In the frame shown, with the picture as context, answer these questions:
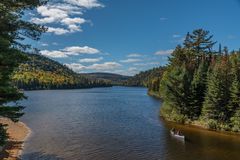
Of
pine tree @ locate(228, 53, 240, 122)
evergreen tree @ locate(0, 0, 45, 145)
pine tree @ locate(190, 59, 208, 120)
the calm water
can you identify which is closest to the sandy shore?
the calm water

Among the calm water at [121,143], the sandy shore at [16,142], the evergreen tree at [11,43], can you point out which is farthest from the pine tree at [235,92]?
the evergreen tree at [11,43]

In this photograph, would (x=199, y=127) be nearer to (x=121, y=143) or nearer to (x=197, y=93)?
(x=197, y=93)

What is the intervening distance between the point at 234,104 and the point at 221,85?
12.9 ft

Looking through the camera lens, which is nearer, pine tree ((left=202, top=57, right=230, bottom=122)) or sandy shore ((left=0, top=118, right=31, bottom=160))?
sandy shore ((left=0, top=118, right=31, bottom=160))

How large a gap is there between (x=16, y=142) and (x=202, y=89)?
3734 cm

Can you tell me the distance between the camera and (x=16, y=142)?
141ft

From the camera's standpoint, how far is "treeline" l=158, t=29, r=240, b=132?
2089 inches

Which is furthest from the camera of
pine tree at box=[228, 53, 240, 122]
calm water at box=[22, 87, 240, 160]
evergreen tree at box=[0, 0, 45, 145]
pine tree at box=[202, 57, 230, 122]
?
pine tree at box=[202, 57, 230, 122]

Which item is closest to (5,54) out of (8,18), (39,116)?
(8,18)

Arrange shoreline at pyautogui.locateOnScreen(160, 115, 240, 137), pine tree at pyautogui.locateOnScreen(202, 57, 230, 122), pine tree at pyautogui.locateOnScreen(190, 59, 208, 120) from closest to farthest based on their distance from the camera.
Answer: shoreline at pyautogui.locateOnScreen(160, 115, 240, 137)
pine tree at pyautogui.locateOnScreen(202, 57, 230, 122)
pine tree at pyautogui.locateOnScreen(190, 59, 208, 120)

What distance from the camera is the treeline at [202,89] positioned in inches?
2089

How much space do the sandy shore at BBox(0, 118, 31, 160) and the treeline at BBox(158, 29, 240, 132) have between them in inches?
1173

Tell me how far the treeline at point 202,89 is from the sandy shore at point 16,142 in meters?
29.8

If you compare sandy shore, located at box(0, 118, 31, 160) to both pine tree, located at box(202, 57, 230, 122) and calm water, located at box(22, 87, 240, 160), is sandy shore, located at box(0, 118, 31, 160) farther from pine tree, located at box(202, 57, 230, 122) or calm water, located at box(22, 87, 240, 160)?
pine tree, located at box(202, 57, 230, 122)
